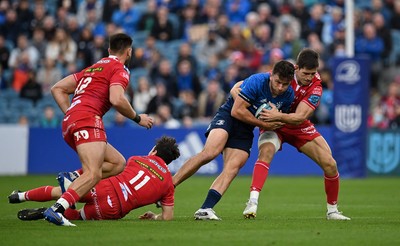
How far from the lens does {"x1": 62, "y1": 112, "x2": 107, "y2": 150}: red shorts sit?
36.2 ft

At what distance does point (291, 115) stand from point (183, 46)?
13.4 m

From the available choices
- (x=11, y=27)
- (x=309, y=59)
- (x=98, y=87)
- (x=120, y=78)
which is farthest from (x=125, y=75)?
(x=11, y=27)

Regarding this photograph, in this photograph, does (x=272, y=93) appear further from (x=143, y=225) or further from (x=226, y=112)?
(x=143, y=225)

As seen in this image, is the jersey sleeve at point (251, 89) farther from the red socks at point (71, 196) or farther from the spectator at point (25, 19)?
the spectator at point (25, 19)

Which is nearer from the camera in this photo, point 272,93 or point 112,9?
point 272,93

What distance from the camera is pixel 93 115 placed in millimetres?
11211

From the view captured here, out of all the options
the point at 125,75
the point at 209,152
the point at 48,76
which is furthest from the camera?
the point at 48,76

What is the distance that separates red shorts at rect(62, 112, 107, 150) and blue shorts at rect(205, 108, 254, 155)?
1895 millimetres

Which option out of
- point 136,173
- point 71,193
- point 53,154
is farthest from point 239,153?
point 53,154

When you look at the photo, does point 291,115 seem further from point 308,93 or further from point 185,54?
point 185,54

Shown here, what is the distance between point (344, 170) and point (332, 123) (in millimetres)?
1228

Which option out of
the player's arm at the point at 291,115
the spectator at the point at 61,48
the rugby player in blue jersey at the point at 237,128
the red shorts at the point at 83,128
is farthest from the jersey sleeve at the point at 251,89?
the spectator at the point at 61,48

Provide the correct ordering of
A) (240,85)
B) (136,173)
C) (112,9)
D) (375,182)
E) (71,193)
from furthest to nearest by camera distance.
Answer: (112,9)
(375,182)
(240,85)
(136,173)
(71,193)

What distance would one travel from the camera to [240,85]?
12508 millimetres
